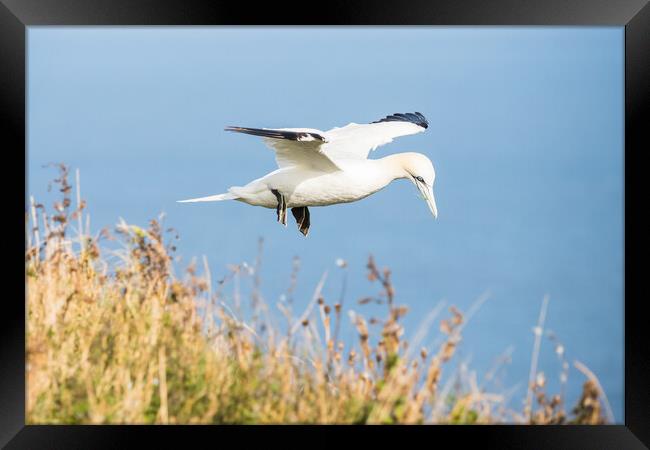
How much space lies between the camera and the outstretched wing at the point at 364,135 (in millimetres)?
6875

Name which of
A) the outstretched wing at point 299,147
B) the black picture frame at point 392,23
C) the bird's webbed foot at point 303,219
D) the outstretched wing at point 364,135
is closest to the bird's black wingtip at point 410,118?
the outstretched wing at point 364,135

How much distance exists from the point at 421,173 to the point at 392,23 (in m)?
1.45

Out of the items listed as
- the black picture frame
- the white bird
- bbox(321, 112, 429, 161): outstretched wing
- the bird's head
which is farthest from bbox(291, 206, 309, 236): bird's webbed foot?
the black picture frame


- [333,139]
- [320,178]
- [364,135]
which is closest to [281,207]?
[320,178]

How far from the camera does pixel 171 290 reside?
5688mm

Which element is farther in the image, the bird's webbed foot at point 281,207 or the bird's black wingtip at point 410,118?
the bird's black wingtip at point 410,118

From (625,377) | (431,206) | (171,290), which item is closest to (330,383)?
(171,290)

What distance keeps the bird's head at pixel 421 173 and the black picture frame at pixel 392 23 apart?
135 centimetres

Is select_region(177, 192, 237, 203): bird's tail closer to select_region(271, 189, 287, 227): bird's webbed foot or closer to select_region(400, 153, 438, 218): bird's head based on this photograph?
select_region(271, 189, 287, 227): bird's webbed foot

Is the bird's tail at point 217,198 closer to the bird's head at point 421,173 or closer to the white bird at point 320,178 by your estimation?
the white bird at point 320,178

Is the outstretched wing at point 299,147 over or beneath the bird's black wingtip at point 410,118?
beneath

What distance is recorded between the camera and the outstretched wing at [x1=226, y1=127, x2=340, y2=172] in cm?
562

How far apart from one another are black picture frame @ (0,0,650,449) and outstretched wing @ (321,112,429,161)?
1.59 m

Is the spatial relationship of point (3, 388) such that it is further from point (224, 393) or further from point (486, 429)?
point (486, 429)
